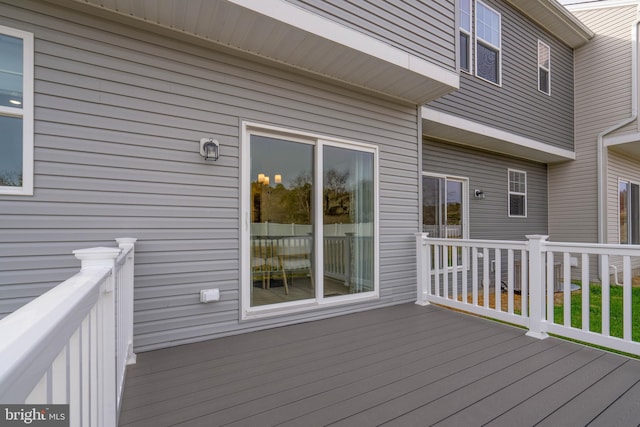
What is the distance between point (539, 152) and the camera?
22.4 feet

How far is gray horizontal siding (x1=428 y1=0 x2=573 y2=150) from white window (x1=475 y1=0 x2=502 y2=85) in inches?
6.4

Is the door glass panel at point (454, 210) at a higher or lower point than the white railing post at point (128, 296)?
higher

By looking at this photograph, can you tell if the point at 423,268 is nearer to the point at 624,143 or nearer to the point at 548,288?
the point at 548,288

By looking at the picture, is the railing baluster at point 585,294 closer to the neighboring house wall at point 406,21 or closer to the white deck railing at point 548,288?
the white deck railing at point 548,288

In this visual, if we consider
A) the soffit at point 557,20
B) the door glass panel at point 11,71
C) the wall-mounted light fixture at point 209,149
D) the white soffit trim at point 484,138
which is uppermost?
the soffit at point 557,20

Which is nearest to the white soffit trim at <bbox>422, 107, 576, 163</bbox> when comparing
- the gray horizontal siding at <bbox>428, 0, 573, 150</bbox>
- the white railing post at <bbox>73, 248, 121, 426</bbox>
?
the gray horizontal siding at <bbox>428, 0, 573, 150</bbox>

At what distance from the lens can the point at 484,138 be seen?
5.82 m

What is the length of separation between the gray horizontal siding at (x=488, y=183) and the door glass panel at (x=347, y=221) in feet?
7.10

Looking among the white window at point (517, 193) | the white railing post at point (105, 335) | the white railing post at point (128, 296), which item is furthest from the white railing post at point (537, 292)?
the white window at point (517, 193)

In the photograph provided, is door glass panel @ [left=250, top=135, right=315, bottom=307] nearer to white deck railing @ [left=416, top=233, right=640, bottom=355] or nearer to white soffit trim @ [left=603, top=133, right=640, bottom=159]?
white deck railing @ [left=416, top=233, right=640, bottom=355]

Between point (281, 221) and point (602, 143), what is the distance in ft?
26.2

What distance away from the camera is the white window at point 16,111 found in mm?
2283

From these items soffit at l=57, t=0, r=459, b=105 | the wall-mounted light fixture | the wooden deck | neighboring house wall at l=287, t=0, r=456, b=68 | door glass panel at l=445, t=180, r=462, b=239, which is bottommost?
the wooden deck

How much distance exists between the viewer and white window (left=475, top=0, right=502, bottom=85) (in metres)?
5.86
